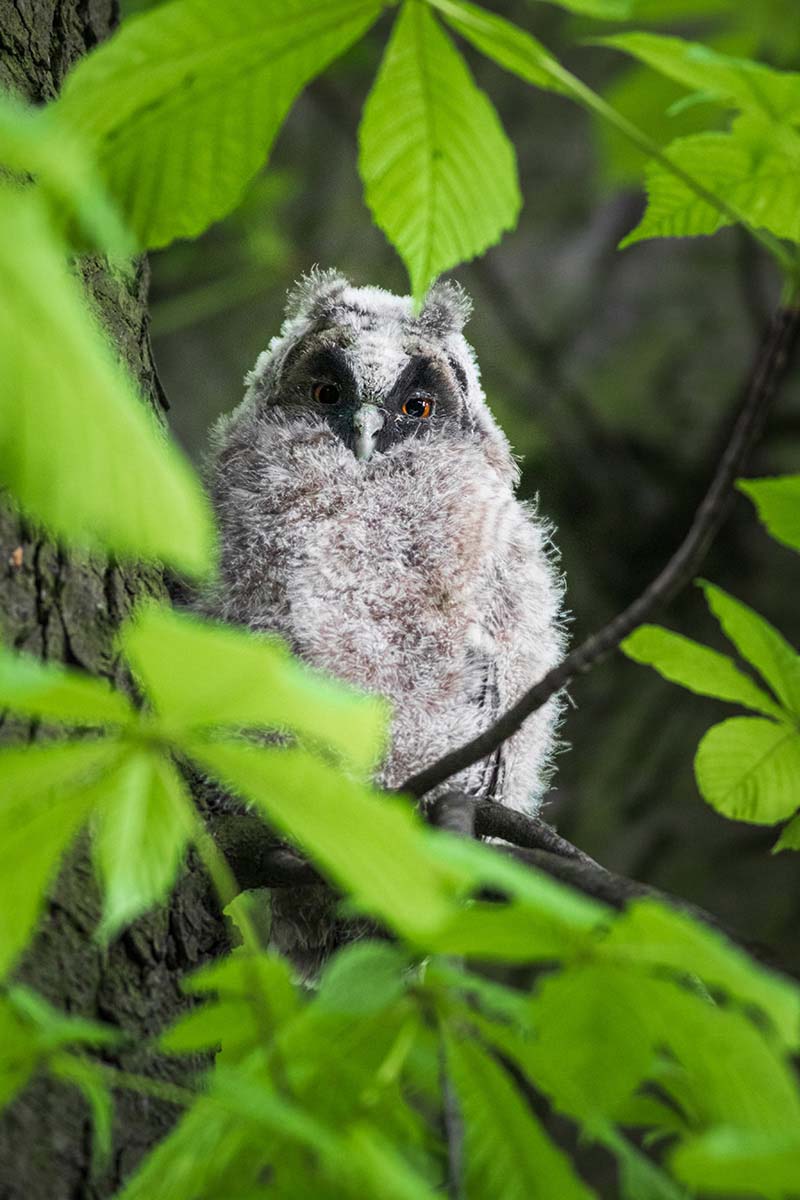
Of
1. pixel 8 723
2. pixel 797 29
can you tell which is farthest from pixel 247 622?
pixel 797 29

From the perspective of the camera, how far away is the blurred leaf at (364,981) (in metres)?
0.44

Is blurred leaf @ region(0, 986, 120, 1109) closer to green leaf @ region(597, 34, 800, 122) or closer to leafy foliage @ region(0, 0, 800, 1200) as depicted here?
leafy foliage @ region(0, 0, 800, 1200)

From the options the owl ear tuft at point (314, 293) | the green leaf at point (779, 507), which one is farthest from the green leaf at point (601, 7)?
the owl ear tuft at point (314, 293)

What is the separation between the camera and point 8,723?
0.65 metres

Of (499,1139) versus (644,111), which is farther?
(644,111)

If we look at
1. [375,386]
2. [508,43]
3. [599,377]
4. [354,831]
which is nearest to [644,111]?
[375,386]

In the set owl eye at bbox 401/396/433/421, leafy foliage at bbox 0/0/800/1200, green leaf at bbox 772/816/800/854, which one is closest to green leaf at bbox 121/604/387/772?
leafy foliage at bbox 0/0/800/1200

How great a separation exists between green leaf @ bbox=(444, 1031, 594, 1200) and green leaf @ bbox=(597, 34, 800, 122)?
1.26ft

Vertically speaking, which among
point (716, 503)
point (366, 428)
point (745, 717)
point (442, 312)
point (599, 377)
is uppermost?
point (599, 377)

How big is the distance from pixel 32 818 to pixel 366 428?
0.81 meters

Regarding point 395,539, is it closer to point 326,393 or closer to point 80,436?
point 326,393

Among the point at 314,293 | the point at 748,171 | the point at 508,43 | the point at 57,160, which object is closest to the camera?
the point at 57,160

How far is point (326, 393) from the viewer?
4.08 ft

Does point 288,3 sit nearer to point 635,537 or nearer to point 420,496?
point 420,496
